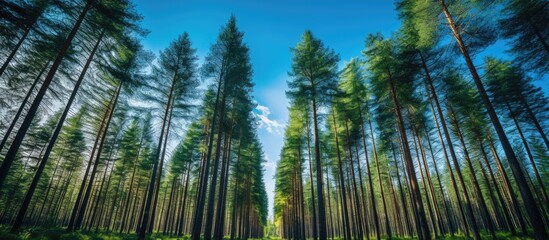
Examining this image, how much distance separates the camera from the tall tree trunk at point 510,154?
23.3 feet

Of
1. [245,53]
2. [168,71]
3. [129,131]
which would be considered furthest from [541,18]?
[129,131]

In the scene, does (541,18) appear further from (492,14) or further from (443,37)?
(443,37)

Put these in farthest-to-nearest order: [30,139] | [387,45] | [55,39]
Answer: [30,139] → [387,45] → [55,39]

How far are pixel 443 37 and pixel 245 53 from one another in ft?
39.5

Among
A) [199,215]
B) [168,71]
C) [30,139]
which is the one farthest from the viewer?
[30,139]

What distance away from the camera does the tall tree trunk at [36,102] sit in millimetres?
7902

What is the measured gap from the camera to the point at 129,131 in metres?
24.0

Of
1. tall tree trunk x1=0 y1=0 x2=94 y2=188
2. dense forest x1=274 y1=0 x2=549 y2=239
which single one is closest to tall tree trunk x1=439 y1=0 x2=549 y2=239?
dense forest x1=274 y1=0 x2=549 y2=239

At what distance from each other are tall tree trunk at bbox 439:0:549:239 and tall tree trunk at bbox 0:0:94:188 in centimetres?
1831

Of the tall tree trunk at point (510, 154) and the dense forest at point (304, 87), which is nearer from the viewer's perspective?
the tall tree trunk at point (510, 154)

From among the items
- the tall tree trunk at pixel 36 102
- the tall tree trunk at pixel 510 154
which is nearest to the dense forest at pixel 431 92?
the tall tree trunk at pixel 510 154

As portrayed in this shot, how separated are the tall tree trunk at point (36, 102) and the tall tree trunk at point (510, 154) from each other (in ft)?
60.1

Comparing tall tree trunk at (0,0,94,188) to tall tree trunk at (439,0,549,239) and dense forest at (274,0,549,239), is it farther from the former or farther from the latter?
tall tree trunk at (439,0,549,239)

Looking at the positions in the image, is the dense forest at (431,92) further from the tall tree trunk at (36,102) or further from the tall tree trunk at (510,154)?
the tall tree trunk at (36,102)
